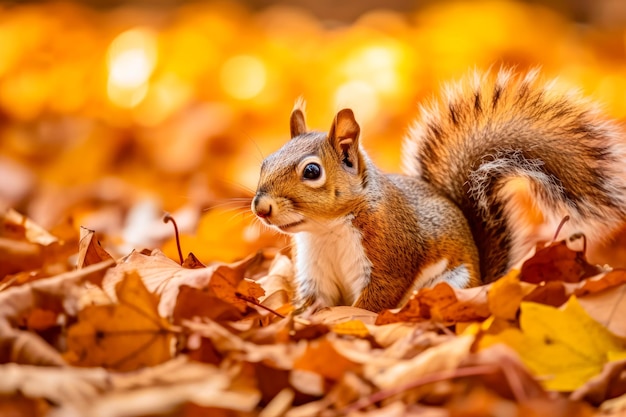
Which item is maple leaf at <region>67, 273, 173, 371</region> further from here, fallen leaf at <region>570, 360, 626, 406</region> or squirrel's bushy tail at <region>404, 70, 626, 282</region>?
squirrel's bushy tail at <region>404, 70, 626, 282</region>

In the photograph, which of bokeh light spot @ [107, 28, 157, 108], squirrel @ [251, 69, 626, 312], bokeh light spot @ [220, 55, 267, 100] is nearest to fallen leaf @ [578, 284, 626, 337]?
squirrel @ [251, 69, 626, 312]

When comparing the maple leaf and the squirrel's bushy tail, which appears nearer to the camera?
the maple leaf

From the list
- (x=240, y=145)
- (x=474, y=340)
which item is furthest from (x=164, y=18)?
(x=474, y=340)

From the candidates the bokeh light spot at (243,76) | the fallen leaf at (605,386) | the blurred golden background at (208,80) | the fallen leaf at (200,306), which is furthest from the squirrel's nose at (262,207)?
the bokeh light spot at (243,76)

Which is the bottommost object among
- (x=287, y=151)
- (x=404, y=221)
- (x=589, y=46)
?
(x=404, y=221)

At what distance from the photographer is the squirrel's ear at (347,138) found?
172 cm

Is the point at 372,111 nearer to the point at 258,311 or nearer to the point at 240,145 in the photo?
the point at 240,145

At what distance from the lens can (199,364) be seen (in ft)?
3.82

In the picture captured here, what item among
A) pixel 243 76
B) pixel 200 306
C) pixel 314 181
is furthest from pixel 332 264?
pixel 243 76

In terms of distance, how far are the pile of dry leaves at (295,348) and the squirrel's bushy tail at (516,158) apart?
0.30 meters

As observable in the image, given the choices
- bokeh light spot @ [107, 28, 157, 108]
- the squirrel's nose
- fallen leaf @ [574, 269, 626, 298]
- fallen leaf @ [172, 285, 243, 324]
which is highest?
bokeh light spot @ [107, 28, 157, 108]

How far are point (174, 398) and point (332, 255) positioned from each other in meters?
0.79

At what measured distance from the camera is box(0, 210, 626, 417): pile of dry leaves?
3.49 ft

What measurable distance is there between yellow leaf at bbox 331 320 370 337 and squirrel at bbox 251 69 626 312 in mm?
302
